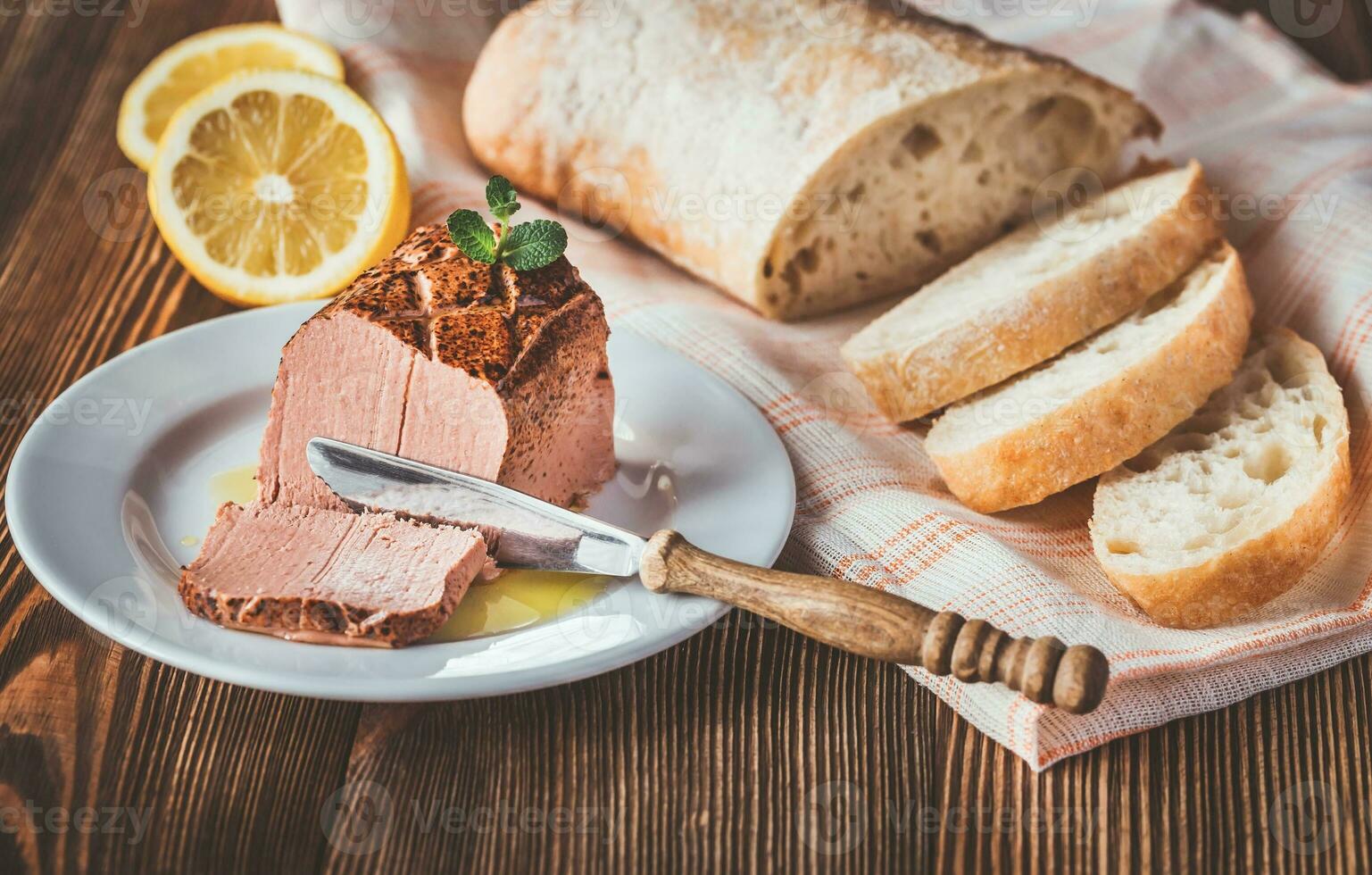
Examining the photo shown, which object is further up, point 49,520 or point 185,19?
point 49,520

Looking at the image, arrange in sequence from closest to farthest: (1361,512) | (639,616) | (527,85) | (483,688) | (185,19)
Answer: (483,688) → (639,616) → (1361,512) → (527,85) → (185,19)

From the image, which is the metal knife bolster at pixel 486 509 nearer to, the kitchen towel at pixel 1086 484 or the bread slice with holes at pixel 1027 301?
the kitchen towel at pixel 1086 484

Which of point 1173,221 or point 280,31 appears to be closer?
point 1173,221

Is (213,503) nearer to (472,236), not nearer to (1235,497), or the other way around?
(472,236)

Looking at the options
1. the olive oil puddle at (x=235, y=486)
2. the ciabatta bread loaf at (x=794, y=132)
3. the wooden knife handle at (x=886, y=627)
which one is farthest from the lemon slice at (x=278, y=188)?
the wooden knife handle at (x=886, y=627)

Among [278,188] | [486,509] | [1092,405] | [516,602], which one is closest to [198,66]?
[278,188]

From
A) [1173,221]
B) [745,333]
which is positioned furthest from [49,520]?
[1173,221]

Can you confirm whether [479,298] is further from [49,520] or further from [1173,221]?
[1173,221]

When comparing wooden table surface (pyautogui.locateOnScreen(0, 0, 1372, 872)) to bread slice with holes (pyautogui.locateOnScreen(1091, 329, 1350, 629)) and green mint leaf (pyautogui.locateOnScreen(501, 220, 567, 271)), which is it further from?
green mint leaf (pyautogui.locateOnScreen(501, 220, 567, 271))
